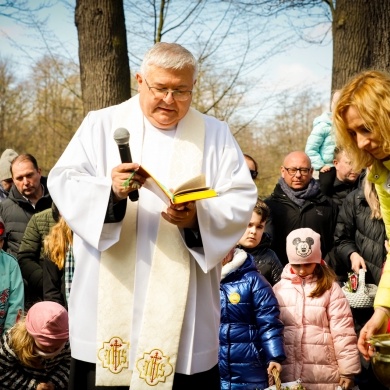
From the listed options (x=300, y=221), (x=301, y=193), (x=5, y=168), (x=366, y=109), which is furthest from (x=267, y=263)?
(x=5, y=168)

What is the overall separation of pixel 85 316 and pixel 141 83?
1209 mm

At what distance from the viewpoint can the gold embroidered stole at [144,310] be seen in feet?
12.7

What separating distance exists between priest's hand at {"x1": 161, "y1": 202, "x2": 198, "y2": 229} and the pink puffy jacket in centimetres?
233

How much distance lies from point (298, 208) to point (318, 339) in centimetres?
193

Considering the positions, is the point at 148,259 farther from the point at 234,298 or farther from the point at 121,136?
the point at 234,298

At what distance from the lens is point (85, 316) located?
12.9ft

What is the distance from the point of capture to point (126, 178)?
3570mm

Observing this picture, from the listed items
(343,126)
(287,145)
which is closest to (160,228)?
(343,126)

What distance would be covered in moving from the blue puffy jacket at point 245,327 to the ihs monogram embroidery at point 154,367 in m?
1.82

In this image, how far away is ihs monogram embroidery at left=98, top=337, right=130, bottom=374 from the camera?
3.84m

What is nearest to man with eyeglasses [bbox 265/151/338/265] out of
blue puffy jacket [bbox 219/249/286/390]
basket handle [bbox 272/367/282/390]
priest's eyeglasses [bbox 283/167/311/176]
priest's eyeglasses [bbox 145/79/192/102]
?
priest's eyeglasses [bbox 283/167/311/176]

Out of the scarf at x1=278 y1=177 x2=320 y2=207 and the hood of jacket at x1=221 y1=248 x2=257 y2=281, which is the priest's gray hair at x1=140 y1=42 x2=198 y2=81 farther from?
the scarf at x1=278 y1=177 x2=320 y2=207

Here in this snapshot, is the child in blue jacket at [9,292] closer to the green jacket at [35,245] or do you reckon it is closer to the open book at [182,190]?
the green jacket at [35,245]

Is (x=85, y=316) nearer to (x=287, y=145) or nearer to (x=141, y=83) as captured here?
(x=141, y=83)
